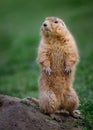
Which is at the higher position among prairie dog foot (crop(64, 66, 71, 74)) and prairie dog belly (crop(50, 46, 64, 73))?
prairie dog belly (crop(50, 46, 64, 73))

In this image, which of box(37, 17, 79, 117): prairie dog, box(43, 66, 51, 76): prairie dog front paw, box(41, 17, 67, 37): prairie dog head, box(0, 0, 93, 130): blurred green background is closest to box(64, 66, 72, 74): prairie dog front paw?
box(37, 17, 79, 117): prairie dog

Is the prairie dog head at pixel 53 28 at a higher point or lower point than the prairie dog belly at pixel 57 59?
higher

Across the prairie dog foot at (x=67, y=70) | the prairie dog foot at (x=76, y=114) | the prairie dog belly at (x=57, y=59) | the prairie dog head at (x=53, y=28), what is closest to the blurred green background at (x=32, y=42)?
the prairie dog foot at (x=76, y=114)

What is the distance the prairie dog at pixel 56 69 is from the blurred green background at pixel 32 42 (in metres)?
0.59

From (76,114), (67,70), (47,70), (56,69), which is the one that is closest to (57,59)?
(56,69)

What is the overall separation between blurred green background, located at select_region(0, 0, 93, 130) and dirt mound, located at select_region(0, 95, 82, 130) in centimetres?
36

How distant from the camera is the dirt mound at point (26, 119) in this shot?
9812mm

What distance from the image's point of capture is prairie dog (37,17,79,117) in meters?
10.5

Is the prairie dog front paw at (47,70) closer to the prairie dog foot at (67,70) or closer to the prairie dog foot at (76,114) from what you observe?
the prairie dog foot at (67,70)

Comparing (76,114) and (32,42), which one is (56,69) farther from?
(32,42)

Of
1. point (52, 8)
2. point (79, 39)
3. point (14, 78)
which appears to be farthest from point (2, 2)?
point (14, 78)

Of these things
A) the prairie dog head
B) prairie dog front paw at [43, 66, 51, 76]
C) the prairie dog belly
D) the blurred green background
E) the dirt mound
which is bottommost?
the dirt mound

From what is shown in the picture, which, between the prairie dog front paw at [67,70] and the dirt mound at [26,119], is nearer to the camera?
the dirt mound at [26,119]

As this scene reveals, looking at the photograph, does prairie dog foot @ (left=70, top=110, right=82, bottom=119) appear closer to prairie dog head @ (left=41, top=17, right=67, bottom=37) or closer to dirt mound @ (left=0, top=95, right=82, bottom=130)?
dirt mound @ (left=0, top=95, right=82, bottom=130)
